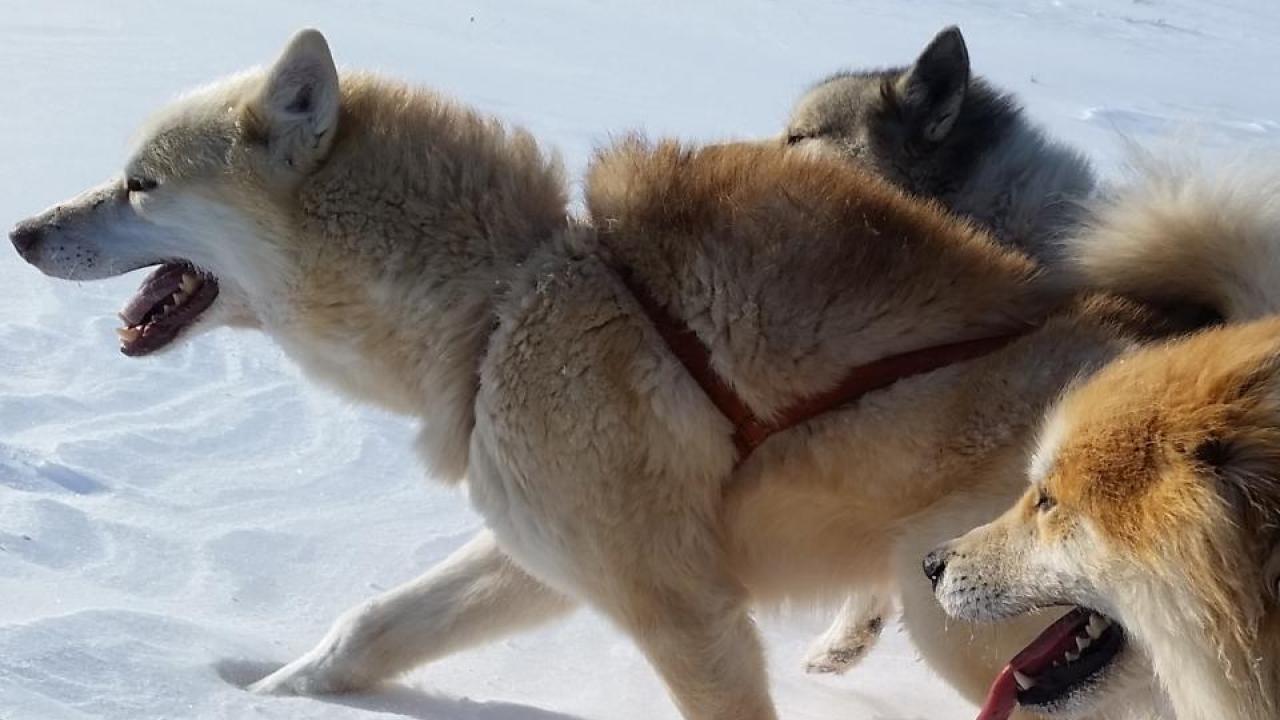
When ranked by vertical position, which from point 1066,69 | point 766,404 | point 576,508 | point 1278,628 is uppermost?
point 1278,628

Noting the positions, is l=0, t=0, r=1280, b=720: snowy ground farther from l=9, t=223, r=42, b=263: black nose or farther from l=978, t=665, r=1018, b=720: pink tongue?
l=978, t=665, r=1018, b=720: pink tongue

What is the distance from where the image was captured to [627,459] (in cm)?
261

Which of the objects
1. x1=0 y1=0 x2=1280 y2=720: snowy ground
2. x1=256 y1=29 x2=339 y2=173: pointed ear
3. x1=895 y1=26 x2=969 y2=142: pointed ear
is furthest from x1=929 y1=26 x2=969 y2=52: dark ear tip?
x1=256 y1=29 x2=339 y2=173: pointed ear

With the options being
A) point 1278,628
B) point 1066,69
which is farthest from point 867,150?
point 1066,69

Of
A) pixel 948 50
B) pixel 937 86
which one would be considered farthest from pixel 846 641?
pixel 948 50

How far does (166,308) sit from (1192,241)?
7.60ft

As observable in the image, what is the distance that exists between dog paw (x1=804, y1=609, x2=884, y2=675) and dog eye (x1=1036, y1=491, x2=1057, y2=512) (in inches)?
53.5

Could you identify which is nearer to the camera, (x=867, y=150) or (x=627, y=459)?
(x=627, y=459)

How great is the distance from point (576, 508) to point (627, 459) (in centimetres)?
14

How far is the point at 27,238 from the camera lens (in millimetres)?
3184

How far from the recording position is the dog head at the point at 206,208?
113 inches

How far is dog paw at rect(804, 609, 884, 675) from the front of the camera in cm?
355

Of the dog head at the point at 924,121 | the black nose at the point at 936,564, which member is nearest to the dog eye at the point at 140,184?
the black nose at the point at 936,564

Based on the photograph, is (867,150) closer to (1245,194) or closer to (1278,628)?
(1245,194)
